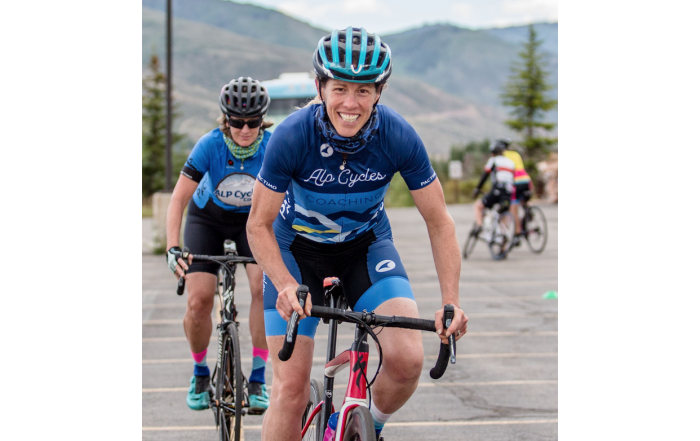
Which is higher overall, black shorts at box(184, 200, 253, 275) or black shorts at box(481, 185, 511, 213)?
black shorts at box(481, 185, 511, 213)

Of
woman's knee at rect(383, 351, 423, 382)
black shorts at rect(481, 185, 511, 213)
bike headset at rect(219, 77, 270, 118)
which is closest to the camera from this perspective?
woman's knee at rect(383, 351, 423, 382)

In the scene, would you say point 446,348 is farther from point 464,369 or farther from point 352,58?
point 464,369

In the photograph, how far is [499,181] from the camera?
14133 millimetres

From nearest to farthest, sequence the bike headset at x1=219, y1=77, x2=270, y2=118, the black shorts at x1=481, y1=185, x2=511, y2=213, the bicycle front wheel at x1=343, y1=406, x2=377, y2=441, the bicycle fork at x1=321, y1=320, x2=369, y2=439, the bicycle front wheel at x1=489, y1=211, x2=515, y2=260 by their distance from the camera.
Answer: the bicycle front wheel at x1=343, y1=406, x2=377, y2=441, the bicycle fork at x1=321, y1=320, x2=369, y2=439, the bike headset at x1=219, y1=77, x2=270, y2=118, the black shorts at x1=481, y1=185, x2=511, y2=213, the bicycle front wheel at x1=489, y1=211, x2=515, y2=260

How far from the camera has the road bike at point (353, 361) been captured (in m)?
3.01

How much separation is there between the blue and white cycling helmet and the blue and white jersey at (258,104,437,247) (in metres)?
→ 0.27

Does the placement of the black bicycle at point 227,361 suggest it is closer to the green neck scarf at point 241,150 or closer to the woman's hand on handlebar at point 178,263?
the woman's hand on handlebar at point 178,263

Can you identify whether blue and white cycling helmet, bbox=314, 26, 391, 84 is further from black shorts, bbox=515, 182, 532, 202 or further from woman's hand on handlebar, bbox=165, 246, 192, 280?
black shorts, bbox=515, 182, 532, 202

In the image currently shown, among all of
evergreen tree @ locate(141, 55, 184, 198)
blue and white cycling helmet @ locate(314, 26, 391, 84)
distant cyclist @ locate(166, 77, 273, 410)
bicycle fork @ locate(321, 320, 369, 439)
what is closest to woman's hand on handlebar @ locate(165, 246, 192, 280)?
distant cyclist @ locate(166, 77, 273, 410)

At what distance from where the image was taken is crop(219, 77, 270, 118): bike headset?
4.84 metres

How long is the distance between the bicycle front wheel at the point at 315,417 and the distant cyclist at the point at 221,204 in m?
1.29

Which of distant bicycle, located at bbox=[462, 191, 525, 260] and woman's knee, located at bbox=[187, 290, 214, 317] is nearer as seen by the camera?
woman's knee, located at bbox=[187, 290, 214, 317]
